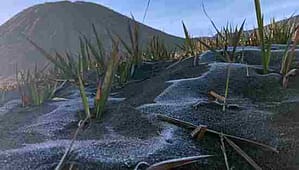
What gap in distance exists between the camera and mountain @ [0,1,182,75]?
46.7 feet

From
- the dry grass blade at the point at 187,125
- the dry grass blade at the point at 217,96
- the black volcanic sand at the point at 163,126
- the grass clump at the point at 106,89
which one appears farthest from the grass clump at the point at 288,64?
the grass clump at the point at 106,89

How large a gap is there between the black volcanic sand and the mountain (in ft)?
39.4

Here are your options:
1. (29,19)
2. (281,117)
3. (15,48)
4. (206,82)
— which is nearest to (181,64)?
(206,82)

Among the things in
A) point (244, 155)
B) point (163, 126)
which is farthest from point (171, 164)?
point (163, 126)

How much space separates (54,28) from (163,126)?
642 inches

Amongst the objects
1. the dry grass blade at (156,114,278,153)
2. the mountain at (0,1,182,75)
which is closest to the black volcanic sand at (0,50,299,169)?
the dry grass blade at (156,114,278,153)

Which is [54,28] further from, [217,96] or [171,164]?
[171,164]

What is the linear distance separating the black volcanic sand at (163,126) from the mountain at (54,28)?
12.0 m

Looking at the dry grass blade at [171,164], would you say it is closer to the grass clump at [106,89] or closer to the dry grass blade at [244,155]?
the dry grass blade at [244,155]

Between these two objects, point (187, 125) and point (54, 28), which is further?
point (54, 28)

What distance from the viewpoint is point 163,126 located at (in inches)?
47.4

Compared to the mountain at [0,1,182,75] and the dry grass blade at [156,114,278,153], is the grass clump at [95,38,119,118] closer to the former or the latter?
the dry grass blade at [156,114,278,153]

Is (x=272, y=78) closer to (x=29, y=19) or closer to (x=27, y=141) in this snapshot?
(x=27, y=141)

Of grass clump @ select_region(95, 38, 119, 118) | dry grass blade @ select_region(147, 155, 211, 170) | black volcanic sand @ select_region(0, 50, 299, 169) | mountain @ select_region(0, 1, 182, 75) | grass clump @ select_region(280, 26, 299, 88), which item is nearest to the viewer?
dry grass blade @ select_region(147, 155, 211, 170)
